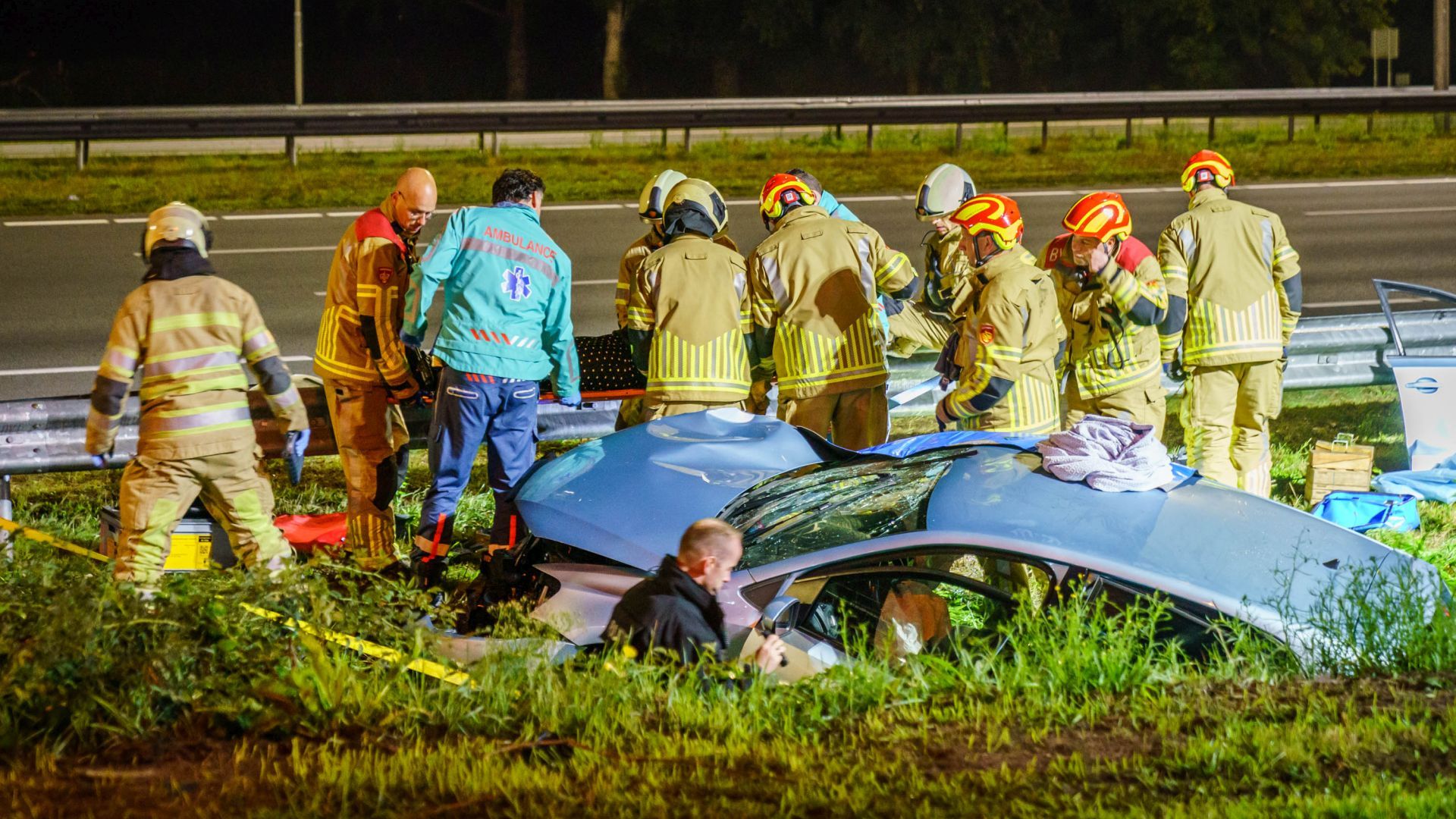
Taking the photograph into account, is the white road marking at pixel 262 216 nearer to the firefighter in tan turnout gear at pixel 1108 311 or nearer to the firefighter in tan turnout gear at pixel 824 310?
the firefighter in tan turnout gear at pixel 824 310

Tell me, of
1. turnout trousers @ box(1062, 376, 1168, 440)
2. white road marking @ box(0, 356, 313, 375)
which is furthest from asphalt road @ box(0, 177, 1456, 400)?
turnout trousers @ box(1062, 376, 1168, 440)

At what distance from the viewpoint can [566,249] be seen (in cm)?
1475

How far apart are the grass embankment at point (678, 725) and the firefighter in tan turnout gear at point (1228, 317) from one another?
8.87 feet

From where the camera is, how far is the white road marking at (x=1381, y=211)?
56.6 feet

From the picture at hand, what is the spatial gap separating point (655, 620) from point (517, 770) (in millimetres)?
699

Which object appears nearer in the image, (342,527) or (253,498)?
(253,498)

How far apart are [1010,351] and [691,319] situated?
1.52 meters

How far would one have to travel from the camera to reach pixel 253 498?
5898mm

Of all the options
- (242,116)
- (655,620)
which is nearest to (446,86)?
(242,116)

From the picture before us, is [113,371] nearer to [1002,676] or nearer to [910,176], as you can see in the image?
[1002,676]

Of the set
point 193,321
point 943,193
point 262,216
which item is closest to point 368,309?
point 193,321

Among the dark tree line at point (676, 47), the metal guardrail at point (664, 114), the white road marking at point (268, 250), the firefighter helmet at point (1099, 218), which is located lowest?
the firefighter helmet at point (1099, 218)

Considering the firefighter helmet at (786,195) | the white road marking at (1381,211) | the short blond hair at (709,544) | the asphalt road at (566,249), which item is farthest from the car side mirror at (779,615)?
the white road marking at (1381,211)

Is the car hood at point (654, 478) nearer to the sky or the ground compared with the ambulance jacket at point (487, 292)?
nearer to the ground
